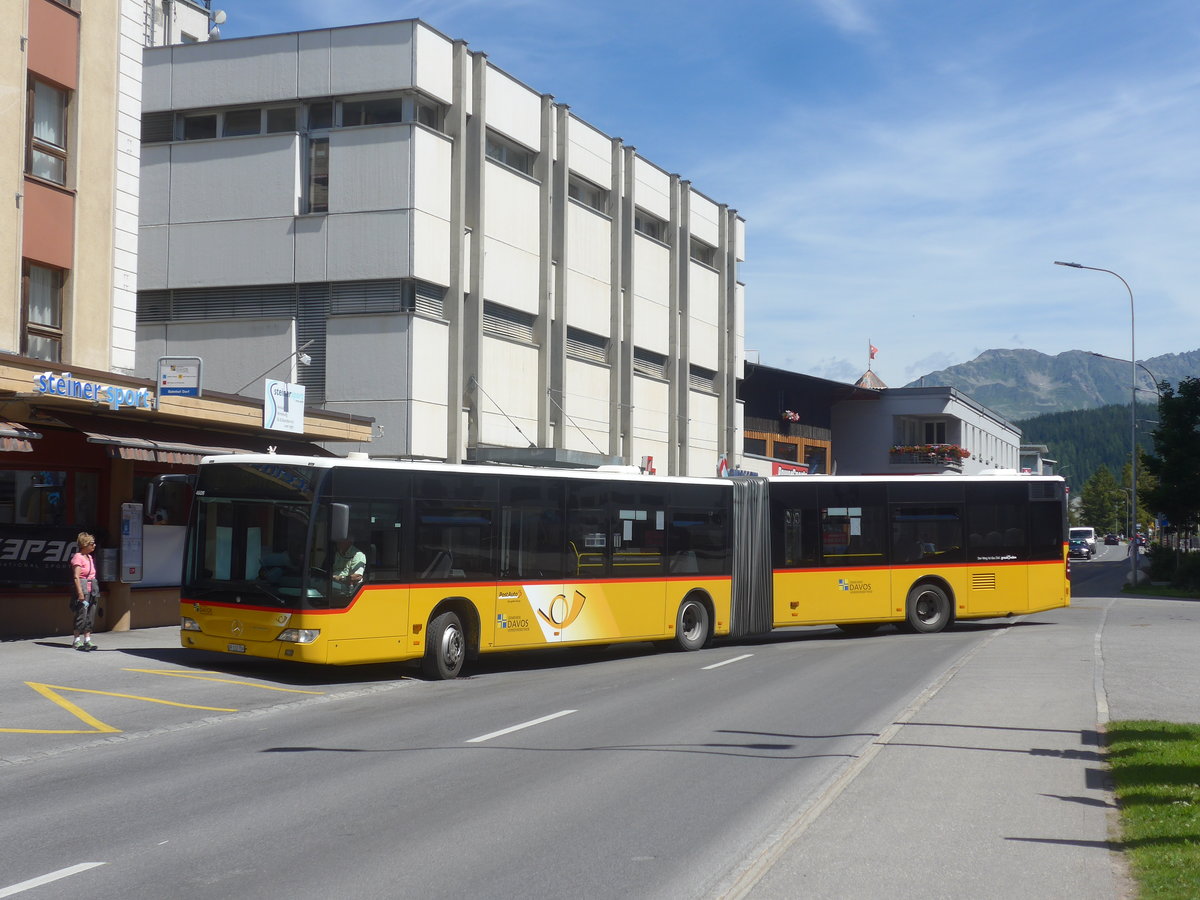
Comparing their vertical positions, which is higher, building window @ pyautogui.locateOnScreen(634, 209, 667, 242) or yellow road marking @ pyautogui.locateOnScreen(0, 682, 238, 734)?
building window @ pyautogui.locateOnScreen(634, 209, 667, 242)

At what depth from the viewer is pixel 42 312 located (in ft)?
72.4

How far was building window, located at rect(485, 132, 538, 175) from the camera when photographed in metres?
35.4

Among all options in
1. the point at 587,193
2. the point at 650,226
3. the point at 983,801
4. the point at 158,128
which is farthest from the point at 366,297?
the point at 983,801

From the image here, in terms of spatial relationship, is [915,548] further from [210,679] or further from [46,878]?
[46,878]

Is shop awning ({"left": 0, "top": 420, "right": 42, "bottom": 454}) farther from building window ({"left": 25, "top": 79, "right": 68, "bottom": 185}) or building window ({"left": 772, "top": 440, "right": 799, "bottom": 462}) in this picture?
building window ({"left": 772, "top": 440, "right": 799, "bottom": 462})

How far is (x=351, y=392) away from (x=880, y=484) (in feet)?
44.2

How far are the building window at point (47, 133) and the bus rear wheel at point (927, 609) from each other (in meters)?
18.3

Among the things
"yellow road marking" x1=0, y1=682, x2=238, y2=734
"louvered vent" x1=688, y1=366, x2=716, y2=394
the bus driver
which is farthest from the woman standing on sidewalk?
"louvered vent" x1=688, y1=366, x2=716, y2=394

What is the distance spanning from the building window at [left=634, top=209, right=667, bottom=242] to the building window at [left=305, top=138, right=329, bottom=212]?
45.2 feet

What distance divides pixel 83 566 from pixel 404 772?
10569mm

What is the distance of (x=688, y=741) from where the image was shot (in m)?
12.5

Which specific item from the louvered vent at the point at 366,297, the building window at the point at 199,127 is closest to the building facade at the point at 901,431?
the louvered vent at the point at 366,297

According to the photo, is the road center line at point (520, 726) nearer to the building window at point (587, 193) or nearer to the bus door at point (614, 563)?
the bus door at point (614, 563)

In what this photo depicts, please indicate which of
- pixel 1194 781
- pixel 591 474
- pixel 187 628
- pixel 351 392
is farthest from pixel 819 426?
pixel 1194 781
